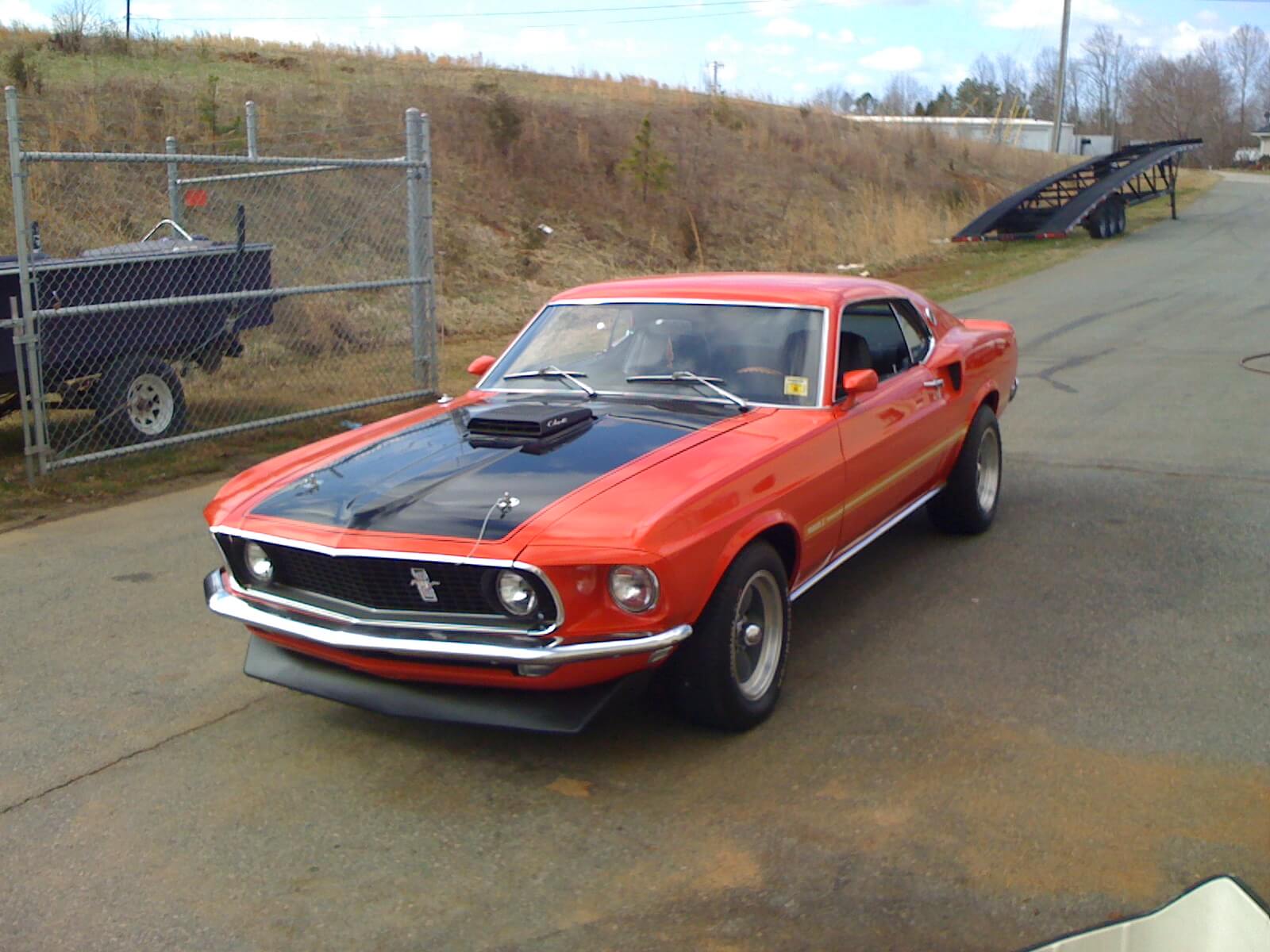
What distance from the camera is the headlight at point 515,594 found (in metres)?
3.93

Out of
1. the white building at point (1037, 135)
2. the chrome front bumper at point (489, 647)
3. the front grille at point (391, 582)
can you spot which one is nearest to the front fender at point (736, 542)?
the chrome front bumper at point (489, 647)

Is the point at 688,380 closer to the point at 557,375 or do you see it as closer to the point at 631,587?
the point at 557,375

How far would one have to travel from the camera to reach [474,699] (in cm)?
408

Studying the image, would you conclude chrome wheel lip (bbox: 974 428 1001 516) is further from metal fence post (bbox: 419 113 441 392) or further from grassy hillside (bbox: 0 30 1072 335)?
grassy hillside (bbox: 0 30 1072 335)

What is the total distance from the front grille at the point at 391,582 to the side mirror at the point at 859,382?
1.86 m

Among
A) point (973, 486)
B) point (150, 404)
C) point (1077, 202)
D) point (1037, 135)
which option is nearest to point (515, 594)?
point (973, 486)

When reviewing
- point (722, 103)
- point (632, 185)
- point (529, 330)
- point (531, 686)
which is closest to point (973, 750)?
point (531, 686)

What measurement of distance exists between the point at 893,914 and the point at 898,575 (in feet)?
9.86

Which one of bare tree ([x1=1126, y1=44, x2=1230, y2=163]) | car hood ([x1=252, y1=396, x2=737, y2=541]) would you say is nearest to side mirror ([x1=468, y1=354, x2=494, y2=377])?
car hood ([x1=252, y1=396, x2=737, y2=541])

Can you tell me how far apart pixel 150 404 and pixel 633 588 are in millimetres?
6506

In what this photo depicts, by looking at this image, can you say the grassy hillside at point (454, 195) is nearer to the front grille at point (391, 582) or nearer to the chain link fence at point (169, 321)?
the chain link fence at point (169, 321)

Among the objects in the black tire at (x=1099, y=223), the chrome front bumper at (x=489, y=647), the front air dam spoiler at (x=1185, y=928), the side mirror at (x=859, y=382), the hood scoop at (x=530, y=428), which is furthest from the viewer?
the black tire at (x=1099, y=223)

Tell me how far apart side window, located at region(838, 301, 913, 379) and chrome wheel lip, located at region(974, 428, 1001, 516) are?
998 millimetres

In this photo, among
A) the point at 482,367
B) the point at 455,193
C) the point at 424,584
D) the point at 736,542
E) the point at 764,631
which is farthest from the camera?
the point at 455,193
